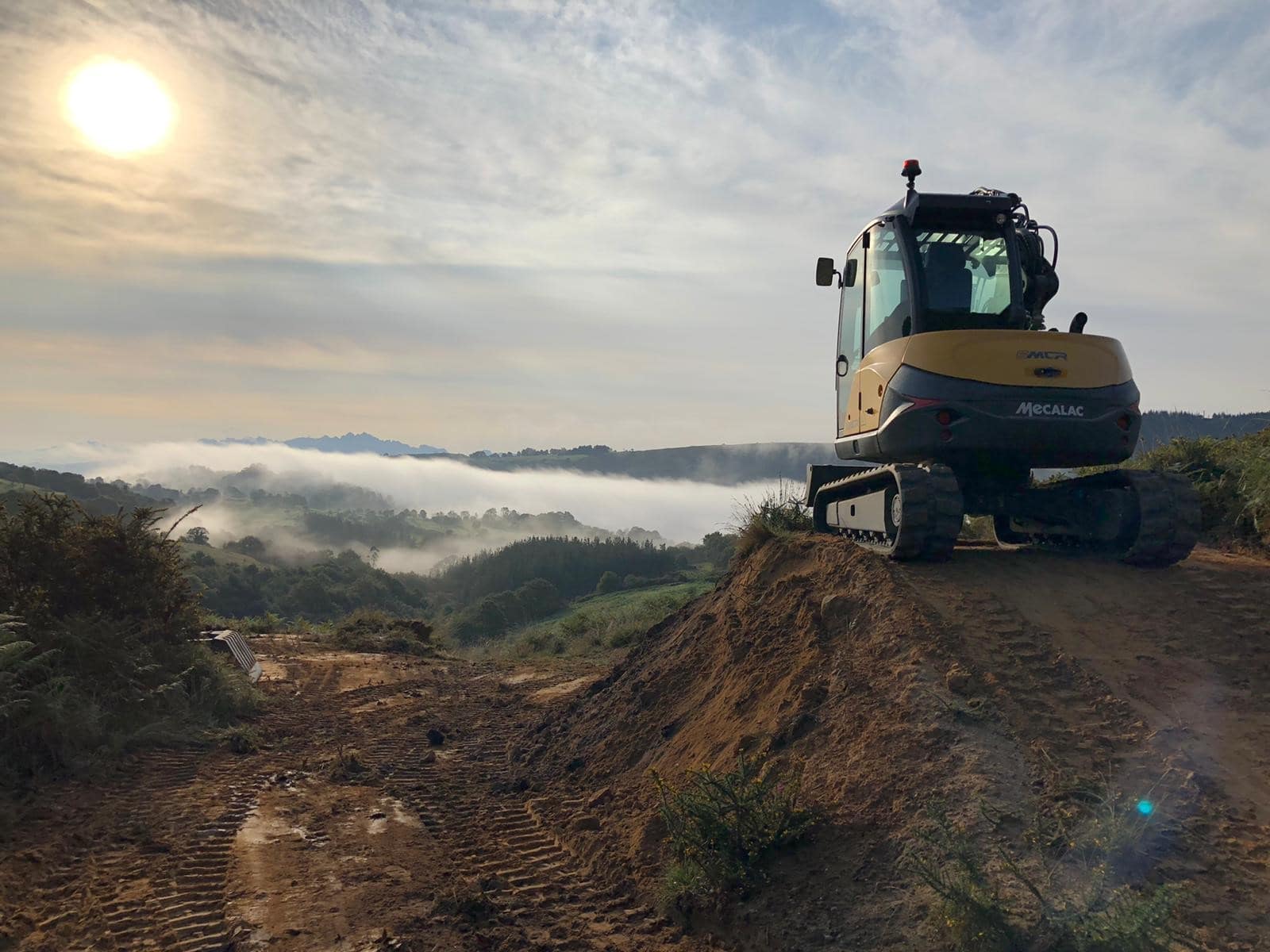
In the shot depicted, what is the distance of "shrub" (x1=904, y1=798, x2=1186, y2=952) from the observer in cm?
360

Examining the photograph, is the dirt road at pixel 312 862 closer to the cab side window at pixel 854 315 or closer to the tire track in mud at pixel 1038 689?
the tire track in mud at pixel 1038 689

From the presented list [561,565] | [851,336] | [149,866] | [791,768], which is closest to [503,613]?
[561,565]

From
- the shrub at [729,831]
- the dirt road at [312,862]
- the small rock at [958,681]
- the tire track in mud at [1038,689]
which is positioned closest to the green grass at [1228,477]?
the tire track in mud at [1038,689]

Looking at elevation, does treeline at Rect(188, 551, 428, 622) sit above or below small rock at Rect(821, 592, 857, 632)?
below

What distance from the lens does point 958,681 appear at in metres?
5.67

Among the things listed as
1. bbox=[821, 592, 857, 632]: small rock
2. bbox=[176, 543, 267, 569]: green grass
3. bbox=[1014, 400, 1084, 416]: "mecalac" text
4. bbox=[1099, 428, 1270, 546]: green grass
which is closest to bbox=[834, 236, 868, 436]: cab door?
bbox=[1014, 400, 1084, 416]: "mecalac" text

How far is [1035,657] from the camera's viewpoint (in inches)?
236

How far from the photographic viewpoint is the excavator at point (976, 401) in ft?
24.4

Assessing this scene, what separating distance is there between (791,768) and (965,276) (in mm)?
5709

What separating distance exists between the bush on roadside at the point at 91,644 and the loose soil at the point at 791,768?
1.81 ft

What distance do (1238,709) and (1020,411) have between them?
298 cm

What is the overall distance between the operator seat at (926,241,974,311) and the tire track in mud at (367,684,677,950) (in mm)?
6481

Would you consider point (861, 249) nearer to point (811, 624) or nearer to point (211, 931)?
point (811, 624)

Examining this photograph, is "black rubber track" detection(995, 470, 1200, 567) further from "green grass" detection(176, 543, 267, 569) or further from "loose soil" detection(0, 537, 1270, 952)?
"green grass" detection(176, 543, 267, 569)
